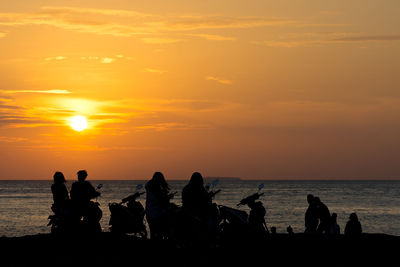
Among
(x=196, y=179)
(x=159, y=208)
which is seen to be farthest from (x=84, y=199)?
(x=196, y=179)

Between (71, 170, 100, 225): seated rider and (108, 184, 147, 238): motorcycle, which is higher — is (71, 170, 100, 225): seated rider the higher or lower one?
the higher one

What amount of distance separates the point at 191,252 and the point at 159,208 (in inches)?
52.4

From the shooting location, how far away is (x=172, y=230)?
1639 centimetres

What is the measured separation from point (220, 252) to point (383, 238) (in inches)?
249

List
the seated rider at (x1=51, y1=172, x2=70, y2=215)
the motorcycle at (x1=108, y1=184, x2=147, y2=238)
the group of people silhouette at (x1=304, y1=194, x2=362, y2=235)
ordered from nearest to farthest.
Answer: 1. the seated rider at (x1=51, y1=172, x2=70, y2=215)
2. the motorcycle at (x1=108, y1=184, x2=147, y2=238)
3. the group of people silhouette at (x1=304, y1=194, x2=362, y2=235)

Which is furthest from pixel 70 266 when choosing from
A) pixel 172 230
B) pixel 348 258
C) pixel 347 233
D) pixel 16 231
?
pixel 16 231

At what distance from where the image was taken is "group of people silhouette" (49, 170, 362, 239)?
15.7m

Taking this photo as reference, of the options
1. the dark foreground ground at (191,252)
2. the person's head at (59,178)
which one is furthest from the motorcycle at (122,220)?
the person's head at (59,178)

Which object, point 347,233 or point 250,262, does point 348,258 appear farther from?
point 347,233

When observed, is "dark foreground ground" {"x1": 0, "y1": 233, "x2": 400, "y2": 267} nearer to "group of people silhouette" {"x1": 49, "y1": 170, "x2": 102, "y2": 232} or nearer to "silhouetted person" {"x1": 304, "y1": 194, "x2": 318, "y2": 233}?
"group of people silhouette" {"x1": 49, "y1": 170, "x2": 102, "y2": 232}

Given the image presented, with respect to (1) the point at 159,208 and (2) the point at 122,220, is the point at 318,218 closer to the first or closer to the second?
(2) the point at 122,220

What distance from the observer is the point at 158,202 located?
16.6m

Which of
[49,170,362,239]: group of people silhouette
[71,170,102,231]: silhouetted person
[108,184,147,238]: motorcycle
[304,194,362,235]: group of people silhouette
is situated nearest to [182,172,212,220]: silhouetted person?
[49,170,362,239]: group of people silhouette

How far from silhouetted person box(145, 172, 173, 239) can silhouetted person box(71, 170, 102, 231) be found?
1.62 meters
